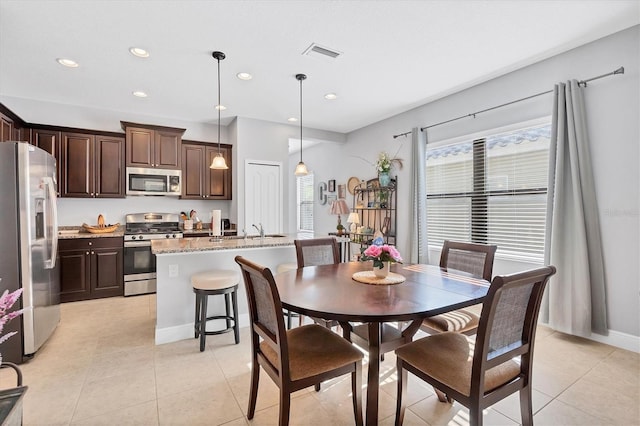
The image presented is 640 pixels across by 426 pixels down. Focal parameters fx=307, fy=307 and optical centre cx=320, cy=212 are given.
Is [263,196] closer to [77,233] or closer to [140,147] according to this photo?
[140,147]

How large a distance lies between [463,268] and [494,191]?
175 centimetres

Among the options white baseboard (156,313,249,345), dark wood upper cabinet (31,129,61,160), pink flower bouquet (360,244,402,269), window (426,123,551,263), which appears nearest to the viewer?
pink flower bouquet (360,244,402,269)

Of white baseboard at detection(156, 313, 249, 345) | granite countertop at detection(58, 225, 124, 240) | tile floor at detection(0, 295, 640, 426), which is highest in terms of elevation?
granite countertop at detection(58, 225, 124, 240)

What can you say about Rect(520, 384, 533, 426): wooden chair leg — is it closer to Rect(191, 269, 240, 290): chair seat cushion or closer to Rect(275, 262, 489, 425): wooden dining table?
Rect(275, 262, 489, 425): wooden dining table

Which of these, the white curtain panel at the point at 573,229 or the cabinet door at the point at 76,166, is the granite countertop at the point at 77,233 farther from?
the white curtain panel at the point at 573,229

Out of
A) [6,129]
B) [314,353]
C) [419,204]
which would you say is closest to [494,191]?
[419,204]

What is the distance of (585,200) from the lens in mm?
2879

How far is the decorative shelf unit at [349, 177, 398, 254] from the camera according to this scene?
509cm

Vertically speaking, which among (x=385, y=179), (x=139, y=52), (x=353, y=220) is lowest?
(x=353, y=220)

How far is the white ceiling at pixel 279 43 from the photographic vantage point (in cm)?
240

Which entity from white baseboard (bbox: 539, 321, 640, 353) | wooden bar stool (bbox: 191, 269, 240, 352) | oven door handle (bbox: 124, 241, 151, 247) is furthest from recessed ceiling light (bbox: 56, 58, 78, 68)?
white baseboard (bbox: 539, 321, 640, 353)

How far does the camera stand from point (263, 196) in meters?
5.31

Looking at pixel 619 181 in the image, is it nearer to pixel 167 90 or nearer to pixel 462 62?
pixel 462 62

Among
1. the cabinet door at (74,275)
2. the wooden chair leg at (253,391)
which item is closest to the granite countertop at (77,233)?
the cabinet door at (74,275)
